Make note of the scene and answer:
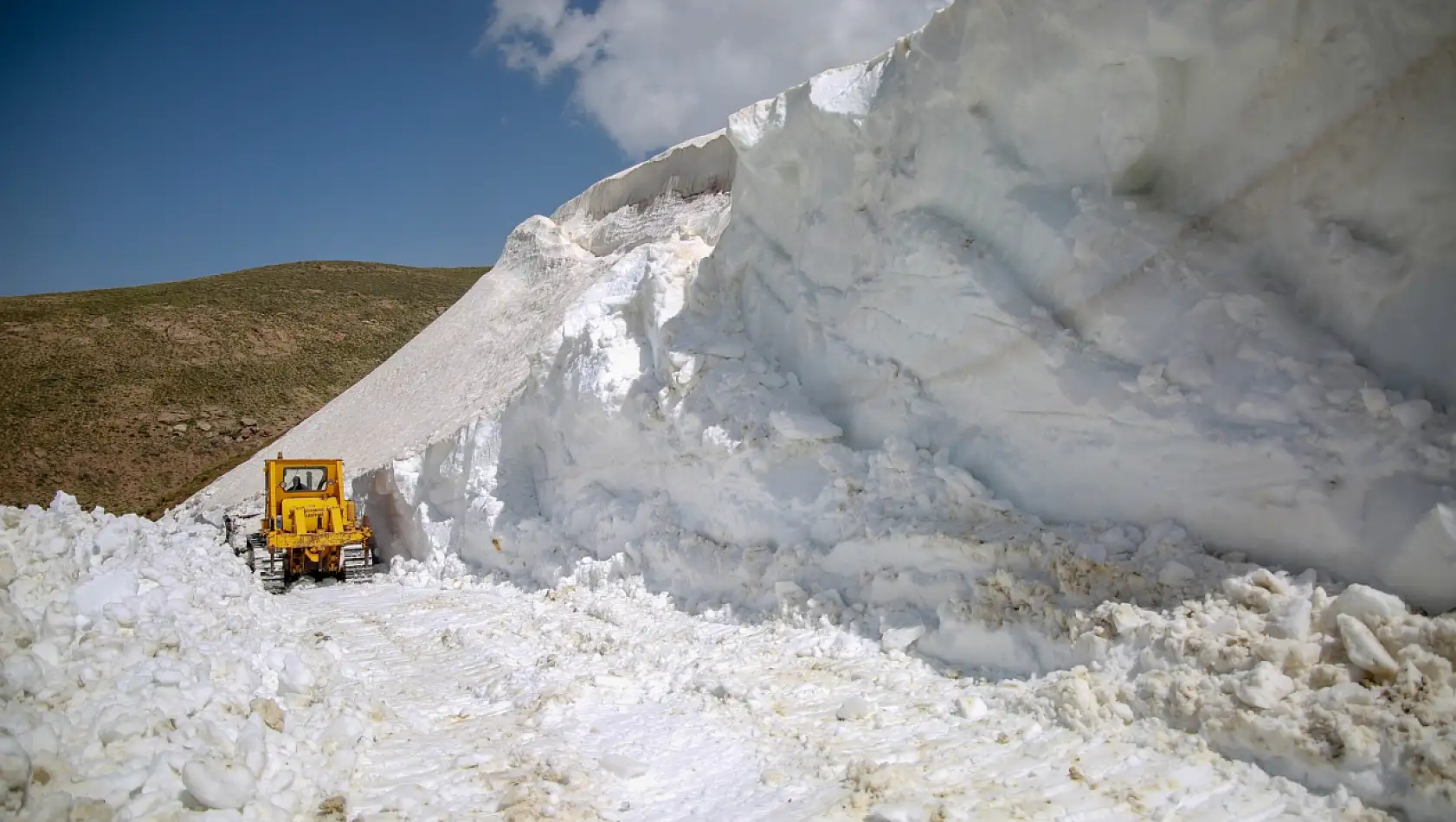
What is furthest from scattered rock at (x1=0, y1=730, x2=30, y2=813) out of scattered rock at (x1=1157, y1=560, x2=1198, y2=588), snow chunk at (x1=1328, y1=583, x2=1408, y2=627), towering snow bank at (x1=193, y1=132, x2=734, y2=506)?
towering snow bank at (x1=193, y1=132, x2=734, y2=506)

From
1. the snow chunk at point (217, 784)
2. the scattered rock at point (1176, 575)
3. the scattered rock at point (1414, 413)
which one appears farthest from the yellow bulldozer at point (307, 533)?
the scattered rock at point (1414, 413)

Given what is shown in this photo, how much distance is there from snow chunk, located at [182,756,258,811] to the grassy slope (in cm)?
2677

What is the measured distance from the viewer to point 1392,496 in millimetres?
4137

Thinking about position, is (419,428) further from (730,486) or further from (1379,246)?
(1379,246)

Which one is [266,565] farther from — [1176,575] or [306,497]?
[1176,575]

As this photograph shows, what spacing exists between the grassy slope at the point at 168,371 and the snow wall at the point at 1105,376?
25159 millimetres

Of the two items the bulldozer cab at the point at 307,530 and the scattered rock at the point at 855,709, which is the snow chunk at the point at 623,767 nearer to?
the scattered rock at the point at 855,709

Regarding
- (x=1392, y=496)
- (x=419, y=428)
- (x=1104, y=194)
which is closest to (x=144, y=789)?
(x=1392, y=496)

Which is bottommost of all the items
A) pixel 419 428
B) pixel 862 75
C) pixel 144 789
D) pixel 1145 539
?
pixel 144 789

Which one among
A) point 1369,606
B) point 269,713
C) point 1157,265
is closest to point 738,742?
point 269,713

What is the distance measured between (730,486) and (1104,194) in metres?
3.94

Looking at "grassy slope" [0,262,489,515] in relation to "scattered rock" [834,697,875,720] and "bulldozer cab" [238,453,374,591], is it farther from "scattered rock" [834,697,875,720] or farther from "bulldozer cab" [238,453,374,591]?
"scattered rock" [834,697,875,720]

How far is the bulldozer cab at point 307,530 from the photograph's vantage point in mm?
12109

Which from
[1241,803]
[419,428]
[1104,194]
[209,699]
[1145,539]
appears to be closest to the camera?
[1241,803]
